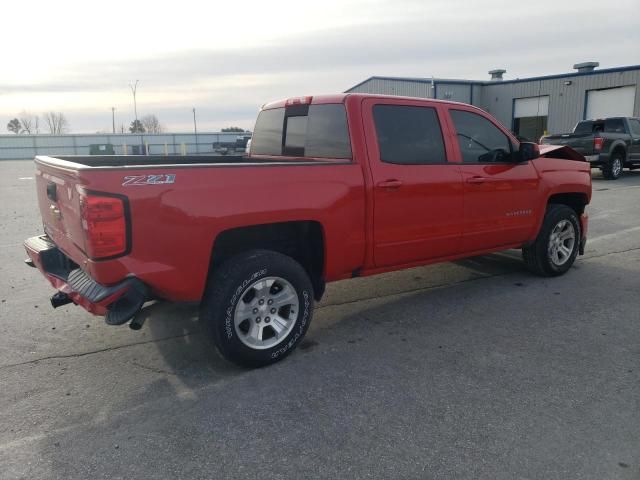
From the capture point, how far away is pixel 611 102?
2759cm

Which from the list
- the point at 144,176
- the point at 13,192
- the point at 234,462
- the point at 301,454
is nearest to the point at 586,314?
the point at 301,454

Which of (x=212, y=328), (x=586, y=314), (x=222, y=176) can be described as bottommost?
(x=586, y=314)

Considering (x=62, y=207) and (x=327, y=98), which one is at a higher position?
(x=327, y=98)

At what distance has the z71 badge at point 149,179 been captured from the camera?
310 centimetres

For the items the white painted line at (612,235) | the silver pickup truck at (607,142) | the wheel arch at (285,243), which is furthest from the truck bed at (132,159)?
the silver pickup truck at (607,142)

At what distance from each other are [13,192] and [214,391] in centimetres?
1464

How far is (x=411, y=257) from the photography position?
15.2ft

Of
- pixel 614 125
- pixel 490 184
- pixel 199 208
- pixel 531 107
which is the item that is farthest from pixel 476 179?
pixel 531 107

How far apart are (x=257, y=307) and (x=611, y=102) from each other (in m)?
29.4

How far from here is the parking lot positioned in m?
2.71

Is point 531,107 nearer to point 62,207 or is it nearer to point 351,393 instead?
point 351,393

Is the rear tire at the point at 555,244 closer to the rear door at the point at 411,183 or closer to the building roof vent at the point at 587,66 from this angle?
the rear door at the point at 411,183

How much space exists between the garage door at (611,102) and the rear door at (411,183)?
1035 inches

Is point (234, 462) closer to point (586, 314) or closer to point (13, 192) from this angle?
point (586, 314)
